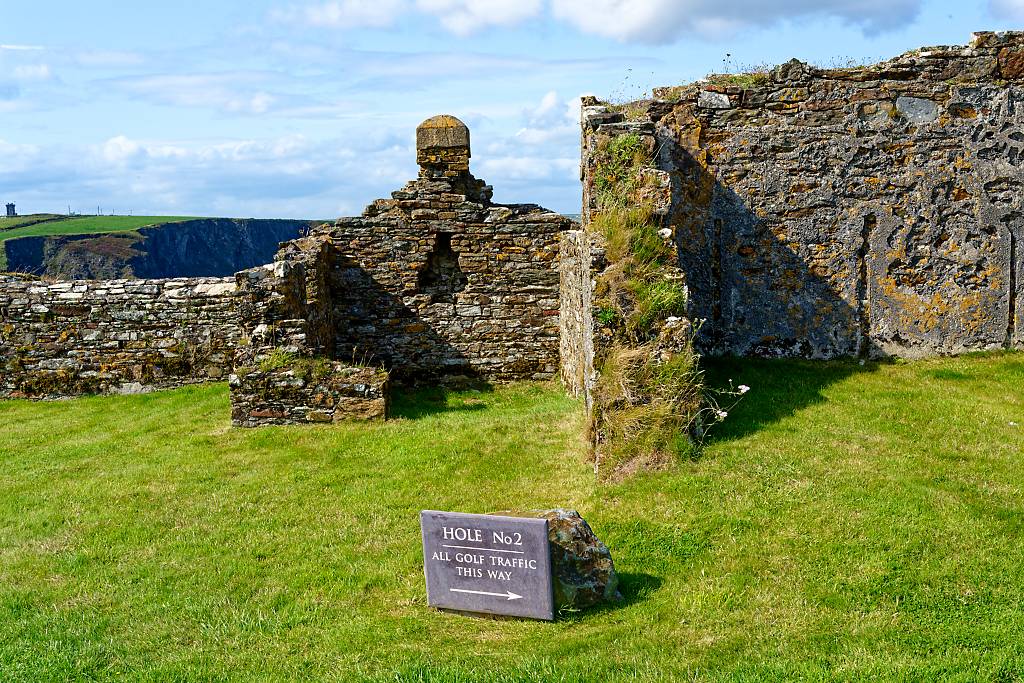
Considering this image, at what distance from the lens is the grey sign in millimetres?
4977

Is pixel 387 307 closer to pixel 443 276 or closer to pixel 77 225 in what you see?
pixel 443 276

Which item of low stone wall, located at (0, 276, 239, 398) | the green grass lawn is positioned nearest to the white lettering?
the green grass lawn

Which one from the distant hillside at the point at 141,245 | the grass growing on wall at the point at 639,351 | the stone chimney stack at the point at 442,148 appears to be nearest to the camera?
the grass growing on wall at the point at 639,351

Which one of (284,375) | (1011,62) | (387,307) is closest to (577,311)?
(284,375)

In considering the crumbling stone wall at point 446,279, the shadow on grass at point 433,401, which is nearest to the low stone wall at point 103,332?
the crumbling stone wall at point 446,279

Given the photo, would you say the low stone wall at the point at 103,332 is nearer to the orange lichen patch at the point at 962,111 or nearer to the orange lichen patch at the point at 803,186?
the orange lichen patch at the point at 803,186

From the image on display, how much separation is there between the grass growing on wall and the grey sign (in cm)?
229

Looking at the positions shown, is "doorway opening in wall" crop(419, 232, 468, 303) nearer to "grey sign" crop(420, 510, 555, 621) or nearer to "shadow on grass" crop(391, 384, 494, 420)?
"shadow on grass" crop(391, 384, 494, 420)

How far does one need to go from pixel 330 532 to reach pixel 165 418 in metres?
5.49

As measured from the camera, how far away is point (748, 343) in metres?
10.7

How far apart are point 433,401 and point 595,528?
5902mm

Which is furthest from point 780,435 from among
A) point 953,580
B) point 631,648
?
point 631,648

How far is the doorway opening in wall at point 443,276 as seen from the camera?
12992 millimetres

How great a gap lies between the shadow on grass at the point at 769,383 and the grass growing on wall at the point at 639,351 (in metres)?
0.56
